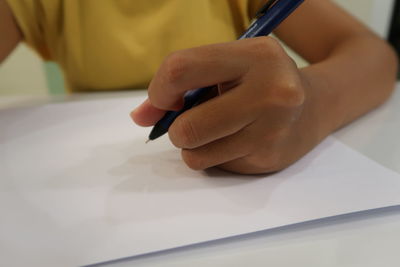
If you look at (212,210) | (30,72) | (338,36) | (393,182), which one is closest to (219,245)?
(212,210)

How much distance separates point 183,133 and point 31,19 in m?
0.38

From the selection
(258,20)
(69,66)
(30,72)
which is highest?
(258,20)

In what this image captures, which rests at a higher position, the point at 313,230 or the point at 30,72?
the point at 313,230

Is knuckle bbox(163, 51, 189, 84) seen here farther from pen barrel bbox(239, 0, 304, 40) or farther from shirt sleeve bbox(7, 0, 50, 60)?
shirt sleeve bbox(7, 0, 50, 60)

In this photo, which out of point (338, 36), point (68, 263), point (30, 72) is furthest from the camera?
point (30, 72)

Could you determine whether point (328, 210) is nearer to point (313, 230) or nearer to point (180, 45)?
point (313, 230)

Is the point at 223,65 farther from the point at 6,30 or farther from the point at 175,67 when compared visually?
the point at 6,30

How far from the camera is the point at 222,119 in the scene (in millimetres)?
244

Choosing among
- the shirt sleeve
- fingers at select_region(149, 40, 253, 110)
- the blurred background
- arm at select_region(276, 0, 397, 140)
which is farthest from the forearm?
the blurred background

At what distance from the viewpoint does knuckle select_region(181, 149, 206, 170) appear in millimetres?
266

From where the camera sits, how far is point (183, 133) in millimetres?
252

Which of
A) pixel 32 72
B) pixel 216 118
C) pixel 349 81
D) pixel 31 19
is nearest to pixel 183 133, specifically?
pixel 216 118

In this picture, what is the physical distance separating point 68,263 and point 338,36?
433 millimetres

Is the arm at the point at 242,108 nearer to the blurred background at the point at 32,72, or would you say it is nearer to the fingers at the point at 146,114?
the fingers at the point at 146,114
